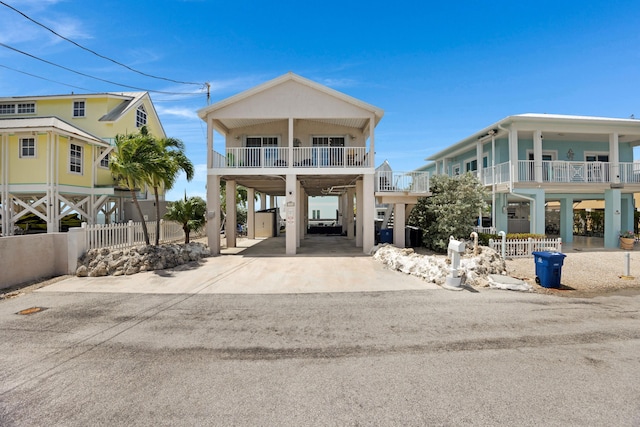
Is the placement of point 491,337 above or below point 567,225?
below

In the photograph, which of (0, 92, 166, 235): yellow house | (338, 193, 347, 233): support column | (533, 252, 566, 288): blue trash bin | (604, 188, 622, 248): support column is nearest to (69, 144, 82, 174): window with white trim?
(0, 92, 166, 235): yellow house

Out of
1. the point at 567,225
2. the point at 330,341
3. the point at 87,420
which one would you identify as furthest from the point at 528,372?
the point at 567,225

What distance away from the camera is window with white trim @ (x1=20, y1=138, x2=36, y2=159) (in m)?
13.5

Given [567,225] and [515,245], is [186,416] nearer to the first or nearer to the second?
[515,245]

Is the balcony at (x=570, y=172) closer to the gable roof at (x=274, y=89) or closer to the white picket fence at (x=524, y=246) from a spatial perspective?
the white picket fence at (x=524, y=246)

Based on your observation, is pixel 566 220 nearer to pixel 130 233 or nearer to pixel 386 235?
pixel 386 235

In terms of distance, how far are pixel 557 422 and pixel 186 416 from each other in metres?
3.70

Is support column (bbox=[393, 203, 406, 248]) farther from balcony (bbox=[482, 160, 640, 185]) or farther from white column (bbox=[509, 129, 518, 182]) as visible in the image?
white column (bbox=[509, 129, 518, 182])

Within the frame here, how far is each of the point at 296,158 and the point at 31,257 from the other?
10.9m

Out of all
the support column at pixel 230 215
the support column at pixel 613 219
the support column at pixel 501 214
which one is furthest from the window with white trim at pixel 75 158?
Result: the support column at pixel 613 219

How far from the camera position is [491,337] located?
16.8ft

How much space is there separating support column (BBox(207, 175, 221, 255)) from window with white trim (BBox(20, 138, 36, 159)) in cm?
756

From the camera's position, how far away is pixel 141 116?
22.2 m

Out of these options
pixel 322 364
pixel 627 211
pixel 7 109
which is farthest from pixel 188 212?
pixel 627 211
